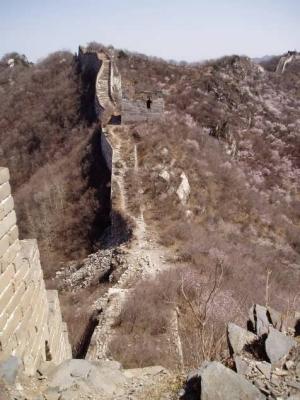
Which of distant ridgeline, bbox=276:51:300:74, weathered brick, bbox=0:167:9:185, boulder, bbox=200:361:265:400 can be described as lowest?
boulder, bbox=200:361:265:400

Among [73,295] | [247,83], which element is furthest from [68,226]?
[247,83]

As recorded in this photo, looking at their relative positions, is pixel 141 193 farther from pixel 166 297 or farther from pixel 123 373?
pixel 123 373

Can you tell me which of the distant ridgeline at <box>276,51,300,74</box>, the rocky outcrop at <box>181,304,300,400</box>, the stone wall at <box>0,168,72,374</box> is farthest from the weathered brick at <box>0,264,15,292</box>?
the distant ridgeline at <box>276,51,300,74</box>

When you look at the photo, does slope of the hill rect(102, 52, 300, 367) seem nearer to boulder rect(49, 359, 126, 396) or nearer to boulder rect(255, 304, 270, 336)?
boulder rect(255, 304, 270, 336)

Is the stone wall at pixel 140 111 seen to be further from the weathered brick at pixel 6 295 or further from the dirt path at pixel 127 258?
the weathered brick at pixel 6 295

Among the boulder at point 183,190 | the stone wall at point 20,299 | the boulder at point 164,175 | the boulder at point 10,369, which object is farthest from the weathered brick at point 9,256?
the boulder at point 164,175

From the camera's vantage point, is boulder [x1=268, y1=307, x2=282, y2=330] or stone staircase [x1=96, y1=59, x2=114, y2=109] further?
stone staircase [x1=96, y1=59, x2=114, y2=109]

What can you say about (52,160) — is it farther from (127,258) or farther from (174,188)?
(127,258)
